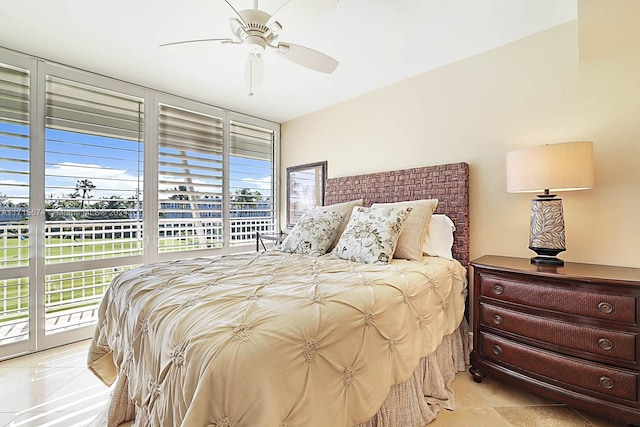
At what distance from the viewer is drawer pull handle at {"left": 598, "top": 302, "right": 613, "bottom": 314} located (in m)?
1.47

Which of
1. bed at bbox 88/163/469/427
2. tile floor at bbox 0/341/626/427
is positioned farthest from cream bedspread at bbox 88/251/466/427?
tile floor at bbox 0/341/626/427

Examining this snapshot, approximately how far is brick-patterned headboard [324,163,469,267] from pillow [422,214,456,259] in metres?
0.10

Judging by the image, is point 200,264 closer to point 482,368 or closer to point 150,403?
point 150,403

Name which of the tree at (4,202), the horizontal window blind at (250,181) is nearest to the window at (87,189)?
the tree at (4,202)

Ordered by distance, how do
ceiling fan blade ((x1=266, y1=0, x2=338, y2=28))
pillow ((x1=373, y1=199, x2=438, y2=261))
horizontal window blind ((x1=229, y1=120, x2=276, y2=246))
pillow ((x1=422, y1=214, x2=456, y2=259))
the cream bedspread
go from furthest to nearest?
horizontal window blind ((x1=229, y1=120, x2=276, y2=246)) < pillow ((x1=422, y1=214, x2=456, y2=259)) < pillow ((x1=373, y1=199, x2=438, y2=261)) < ceiling fan blade ((x1=266, y1=0, x2=338, y2=28)) < the cream bedspread

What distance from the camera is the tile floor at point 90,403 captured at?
161cm

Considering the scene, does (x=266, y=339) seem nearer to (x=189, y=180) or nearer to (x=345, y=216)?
(x=345, y=216)

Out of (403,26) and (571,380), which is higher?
(403,26)

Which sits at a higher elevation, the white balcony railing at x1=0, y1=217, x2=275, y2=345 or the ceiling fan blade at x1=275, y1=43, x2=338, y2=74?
the ceiling fan blade at x1=275, y1=43, x2=338, y2=74

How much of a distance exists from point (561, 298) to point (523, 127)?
1.29 m

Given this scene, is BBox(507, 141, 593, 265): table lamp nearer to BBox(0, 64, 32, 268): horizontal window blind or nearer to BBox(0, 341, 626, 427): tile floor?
BBox(0, 341, 626, 427): tile floor

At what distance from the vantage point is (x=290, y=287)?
140 centimetres

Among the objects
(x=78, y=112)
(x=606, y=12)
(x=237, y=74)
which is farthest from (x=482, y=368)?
(x=78, y=112)

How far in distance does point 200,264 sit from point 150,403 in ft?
3.27
